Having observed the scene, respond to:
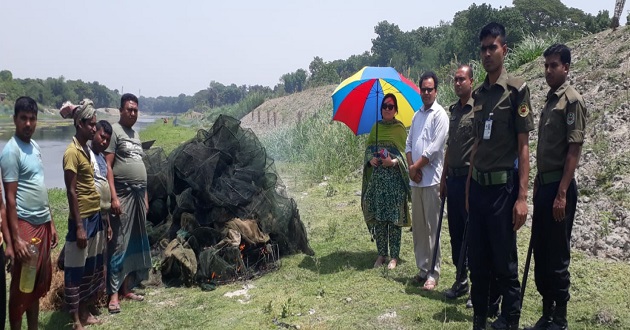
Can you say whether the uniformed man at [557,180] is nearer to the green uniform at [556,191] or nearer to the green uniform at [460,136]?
the green uniform at [556,191]

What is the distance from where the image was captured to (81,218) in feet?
12.3

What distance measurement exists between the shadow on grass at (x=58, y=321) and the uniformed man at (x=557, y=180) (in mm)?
3561

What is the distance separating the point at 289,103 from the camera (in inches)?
1276

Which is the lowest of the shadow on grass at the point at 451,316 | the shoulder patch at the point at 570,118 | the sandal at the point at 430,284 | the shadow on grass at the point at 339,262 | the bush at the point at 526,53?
the shadow on grass at the point at 339,262

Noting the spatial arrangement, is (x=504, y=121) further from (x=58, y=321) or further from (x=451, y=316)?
(x=58, y=321)

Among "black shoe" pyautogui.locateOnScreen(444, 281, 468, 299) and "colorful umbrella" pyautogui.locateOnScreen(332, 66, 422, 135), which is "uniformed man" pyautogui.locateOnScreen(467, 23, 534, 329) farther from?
"colorful umbrella" pyautogui.locateOnScreen(332, 66, 422, 135)

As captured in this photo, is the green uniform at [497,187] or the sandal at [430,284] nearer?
the green uniform at [497,187]

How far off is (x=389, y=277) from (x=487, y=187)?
1.87 metres

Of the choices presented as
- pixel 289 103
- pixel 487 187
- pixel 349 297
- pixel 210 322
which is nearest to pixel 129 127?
pixel 210 322

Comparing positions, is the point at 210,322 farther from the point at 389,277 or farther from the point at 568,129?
the point at 568,129

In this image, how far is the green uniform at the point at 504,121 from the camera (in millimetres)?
3074

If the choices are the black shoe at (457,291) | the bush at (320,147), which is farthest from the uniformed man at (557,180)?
the bush at (320,147)

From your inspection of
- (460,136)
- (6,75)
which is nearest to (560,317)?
(460,136)

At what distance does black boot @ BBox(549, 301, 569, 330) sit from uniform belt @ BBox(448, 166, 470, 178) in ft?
3.66
